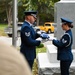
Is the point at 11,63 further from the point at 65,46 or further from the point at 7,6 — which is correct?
the point at 7,6

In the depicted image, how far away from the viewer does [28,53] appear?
6281 millimetres

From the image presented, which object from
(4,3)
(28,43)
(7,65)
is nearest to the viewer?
(7,65)

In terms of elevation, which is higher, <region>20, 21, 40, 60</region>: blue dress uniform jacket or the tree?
<region>20, 21, 40, 60</region>: blue dress uniform jacket

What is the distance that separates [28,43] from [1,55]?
16.6ft

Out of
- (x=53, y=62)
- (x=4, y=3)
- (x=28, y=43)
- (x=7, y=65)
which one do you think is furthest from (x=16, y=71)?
(x=4, y=3)

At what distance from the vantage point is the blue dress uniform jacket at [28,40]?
615 centimetres

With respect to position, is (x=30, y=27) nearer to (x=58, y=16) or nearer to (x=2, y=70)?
(x=58, y=16)

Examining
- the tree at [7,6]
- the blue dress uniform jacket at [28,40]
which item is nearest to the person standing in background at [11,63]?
the blue dress uniform jacket at [28,40]

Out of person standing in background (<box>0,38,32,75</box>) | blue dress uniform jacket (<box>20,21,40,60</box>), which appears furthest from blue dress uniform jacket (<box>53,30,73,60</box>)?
person standing in background (<box>0,38,32,75</box>)

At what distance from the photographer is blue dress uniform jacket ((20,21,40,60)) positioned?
6148 mm

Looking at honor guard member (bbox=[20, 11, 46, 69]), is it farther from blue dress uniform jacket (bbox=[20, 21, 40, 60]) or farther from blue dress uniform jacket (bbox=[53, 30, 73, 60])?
blue dress uniform jacket (bbox=[53, 30, 73, 60])

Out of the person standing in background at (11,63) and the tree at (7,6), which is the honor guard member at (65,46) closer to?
the person standing in background at (11,63)

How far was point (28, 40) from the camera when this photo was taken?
617cm

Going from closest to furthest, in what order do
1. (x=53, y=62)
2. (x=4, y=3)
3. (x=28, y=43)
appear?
(x=28, y=43) → (x=53, y=62) → (x=4, y=3)
